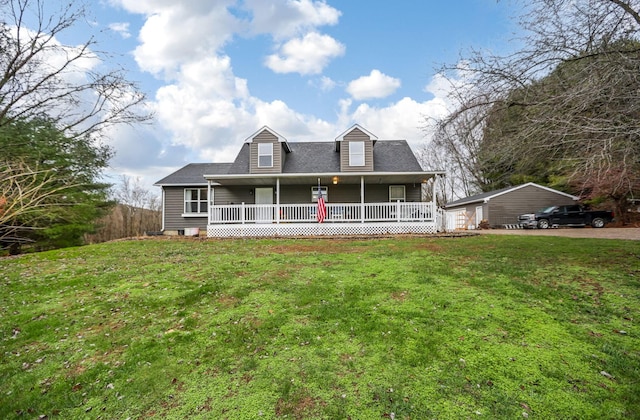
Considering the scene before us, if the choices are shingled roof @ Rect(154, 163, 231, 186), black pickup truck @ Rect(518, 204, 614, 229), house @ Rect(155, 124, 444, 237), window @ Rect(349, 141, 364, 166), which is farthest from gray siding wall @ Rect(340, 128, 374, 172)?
black pickup truck @ Rect(518, 204, 614, 229)

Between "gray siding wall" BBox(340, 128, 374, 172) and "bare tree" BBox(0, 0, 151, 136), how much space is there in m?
10.4

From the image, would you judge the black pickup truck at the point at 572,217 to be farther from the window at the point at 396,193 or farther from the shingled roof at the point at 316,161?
the shingled roof at the point at 316,161

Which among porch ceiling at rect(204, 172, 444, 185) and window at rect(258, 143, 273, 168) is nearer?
porch ceiling at rect(204, 172, 444, 185)

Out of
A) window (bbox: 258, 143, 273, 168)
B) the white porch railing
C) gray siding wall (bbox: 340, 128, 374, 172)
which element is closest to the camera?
the white porch railing

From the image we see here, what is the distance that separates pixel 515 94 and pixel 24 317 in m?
9.37

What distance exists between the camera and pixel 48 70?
5.59 metres

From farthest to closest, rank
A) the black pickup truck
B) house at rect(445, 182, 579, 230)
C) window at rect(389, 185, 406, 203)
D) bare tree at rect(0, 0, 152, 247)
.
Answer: house at rect(445, 182, 579, 230)
the black pickup truck
window at rect(389, 185, 406, 203)
bare tree at rect(0, 0, 152, 247)

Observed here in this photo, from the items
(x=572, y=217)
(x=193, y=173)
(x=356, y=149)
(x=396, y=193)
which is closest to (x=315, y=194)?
(x=356, y=149)

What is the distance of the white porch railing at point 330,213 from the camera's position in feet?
47.4

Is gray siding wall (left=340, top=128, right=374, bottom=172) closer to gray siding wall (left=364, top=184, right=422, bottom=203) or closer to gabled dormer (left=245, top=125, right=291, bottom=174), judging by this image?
gray siding wall (left=364, top=184, right=422, bottom=203)

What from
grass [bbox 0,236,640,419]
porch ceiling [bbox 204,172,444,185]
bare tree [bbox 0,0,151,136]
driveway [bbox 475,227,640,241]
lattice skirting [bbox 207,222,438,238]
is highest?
bare tree [bbox 0,0,151,136]

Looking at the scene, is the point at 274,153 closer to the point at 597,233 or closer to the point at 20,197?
the point at 20,197

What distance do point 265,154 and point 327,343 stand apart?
13.3 metres

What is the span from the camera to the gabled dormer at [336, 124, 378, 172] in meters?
15.4
